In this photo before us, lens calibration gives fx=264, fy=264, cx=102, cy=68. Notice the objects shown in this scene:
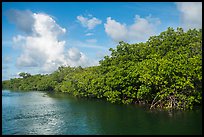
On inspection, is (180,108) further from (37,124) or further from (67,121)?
(37,124)

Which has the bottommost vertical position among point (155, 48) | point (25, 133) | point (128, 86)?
point (25, 133)

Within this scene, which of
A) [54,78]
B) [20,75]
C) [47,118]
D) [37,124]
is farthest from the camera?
[20,75]

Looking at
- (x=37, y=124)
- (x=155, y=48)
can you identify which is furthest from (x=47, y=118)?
(x=155, y=48)

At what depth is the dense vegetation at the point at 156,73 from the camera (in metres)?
23.1

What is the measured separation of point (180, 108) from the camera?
23.7 m

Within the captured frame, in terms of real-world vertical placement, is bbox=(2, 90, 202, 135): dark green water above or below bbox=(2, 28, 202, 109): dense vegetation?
below

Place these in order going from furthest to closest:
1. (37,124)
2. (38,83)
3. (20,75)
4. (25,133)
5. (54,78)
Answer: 1. (20,75)
2. (38,83)
3. (54,78)
4. (37,124)
5. (25,133)

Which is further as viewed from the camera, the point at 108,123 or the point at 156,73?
the point at 156,73

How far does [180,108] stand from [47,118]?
1173 centimetres

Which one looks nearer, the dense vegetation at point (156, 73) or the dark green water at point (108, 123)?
the dark green water at point (108, 123)

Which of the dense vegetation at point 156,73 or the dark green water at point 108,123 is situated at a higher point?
the dense vegetation at point 156,73

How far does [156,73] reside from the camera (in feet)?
77.8

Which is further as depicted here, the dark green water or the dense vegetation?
the dense vegetation

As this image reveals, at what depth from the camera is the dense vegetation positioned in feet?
75.9
